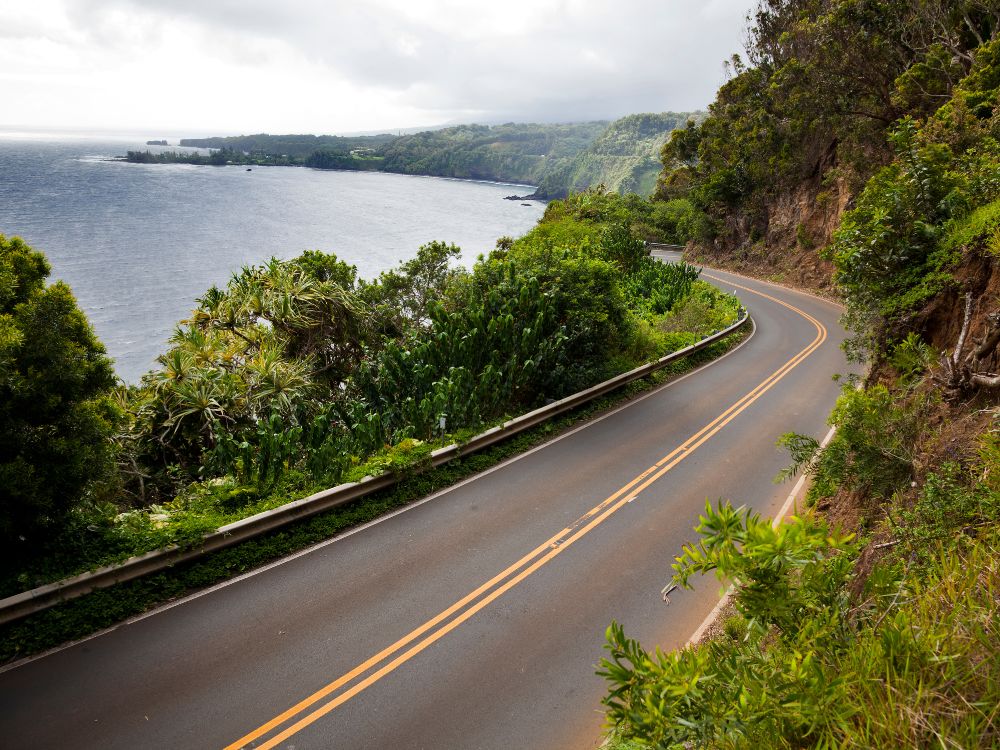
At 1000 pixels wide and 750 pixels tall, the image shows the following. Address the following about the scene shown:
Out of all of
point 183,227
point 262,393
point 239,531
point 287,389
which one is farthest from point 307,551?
point 183,227

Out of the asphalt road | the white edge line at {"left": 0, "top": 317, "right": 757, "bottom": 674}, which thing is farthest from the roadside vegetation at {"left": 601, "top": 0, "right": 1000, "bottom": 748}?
the white edge line at {"left": 0, "top": 317, "right": 757, "bottom": 674}

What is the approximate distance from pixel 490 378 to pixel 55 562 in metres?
8.33

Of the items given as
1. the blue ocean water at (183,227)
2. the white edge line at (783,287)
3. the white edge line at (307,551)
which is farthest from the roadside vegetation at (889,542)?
the blue ocean water at (183,227)

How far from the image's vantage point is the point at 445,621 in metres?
7.03

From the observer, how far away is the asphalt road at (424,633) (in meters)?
5.56

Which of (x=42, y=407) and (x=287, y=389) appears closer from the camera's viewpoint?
(x=42, y=407)

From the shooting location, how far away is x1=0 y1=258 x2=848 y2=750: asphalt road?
5.56m

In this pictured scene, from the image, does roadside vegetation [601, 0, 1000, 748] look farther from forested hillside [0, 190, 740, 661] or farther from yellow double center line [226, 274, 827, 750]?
forested hillside [0, 190, 740, 661]

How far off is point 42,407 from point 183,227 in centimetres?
8596

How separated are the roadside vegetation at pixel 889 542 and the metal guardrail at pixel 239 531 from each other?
4758 millimetres

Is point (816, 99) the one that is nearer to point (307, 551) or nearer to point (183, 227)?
point (307, 551)

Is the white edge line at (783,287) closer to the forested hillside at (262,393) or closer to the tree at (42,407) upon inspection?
the forested hillside at (262,393)

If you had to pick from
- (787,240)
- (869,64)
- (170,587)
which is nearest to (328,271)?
(170,587)

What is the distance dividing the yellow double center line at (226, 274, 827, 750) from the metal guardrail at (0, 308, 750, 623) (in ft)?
9.52
